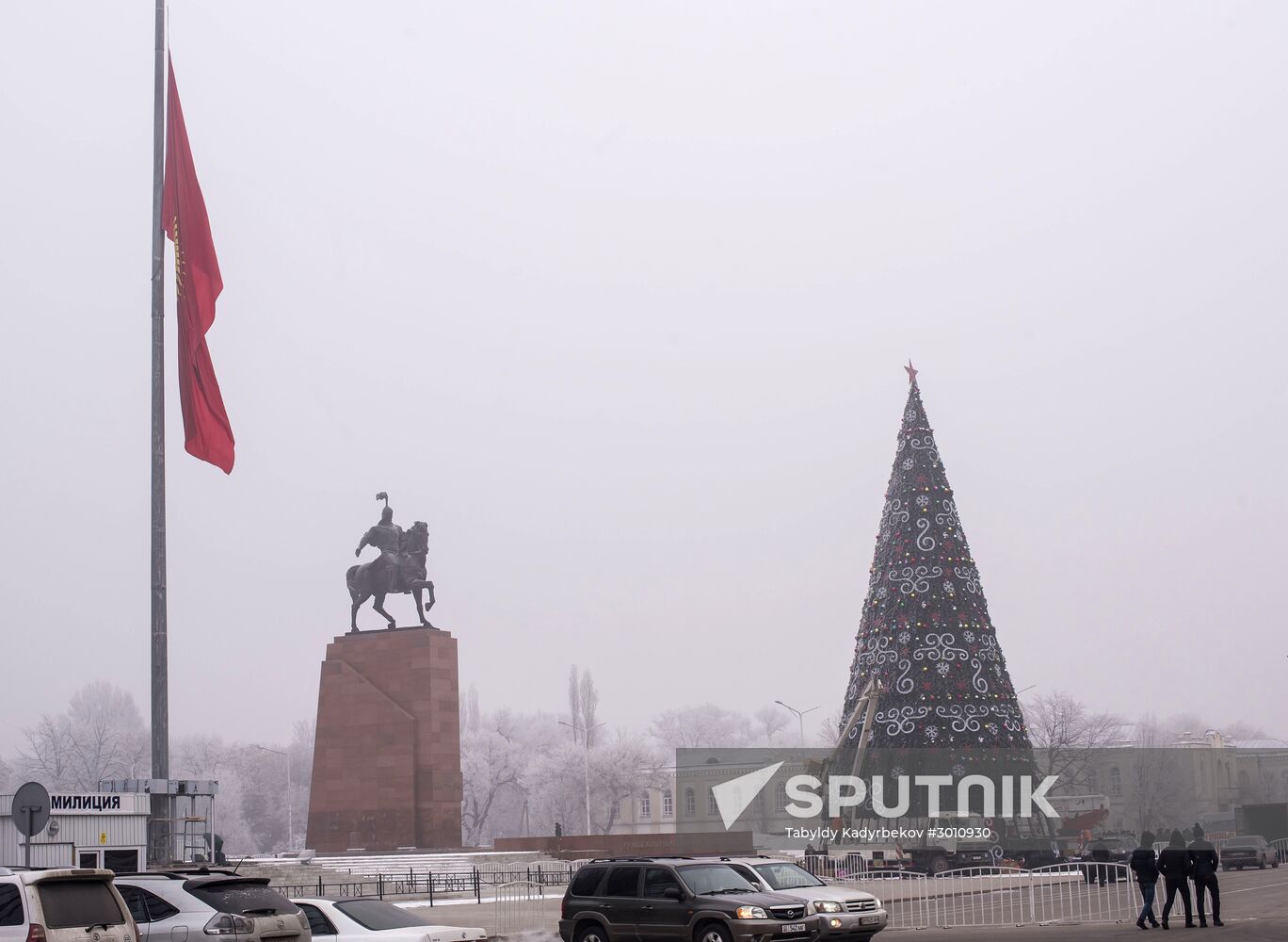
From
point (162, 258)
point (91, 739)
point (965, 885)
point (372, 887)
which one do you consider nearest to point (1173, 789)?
point (965, 885)

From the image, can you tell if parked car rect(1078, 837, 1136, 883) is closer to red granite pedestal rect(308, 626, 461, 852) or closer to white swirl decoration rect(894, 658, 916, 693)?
white swirl decoration rect(894, 658, 916, 693)

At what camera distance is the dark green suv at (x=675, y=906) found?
1838 cm

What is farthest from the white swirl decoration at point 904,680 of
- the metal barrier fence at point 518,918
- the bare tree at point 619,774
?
the bare tree at point 619,774

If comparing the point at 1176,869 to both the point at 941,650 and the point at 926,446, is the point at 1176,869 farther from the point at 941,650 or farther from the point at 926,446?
the point at 926,446

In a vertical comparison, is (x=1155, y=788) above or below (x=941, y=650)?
below

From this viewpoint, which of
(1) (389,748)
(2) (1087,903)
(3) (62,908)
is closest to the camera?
(3) (62,908)

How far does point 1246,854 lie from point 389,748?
29.0m

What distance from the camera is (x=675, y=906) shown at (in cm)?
1892

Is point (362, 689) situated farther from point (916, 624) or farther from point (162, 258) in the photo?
point (162, 258)

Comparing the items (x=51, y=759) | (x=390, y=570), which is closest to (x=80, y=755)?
(x=51, y=759)

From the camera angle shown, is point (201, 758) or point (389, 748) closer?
point (389, 748)

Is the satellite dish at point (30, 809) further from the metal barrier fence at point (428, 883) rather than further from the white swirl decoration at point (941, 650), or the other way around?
the white swirl decoration at point (941, 650)

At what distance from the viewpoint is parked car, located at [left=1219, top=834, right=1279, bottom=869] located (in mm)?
49500

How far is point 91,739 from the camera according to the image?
119 meters
